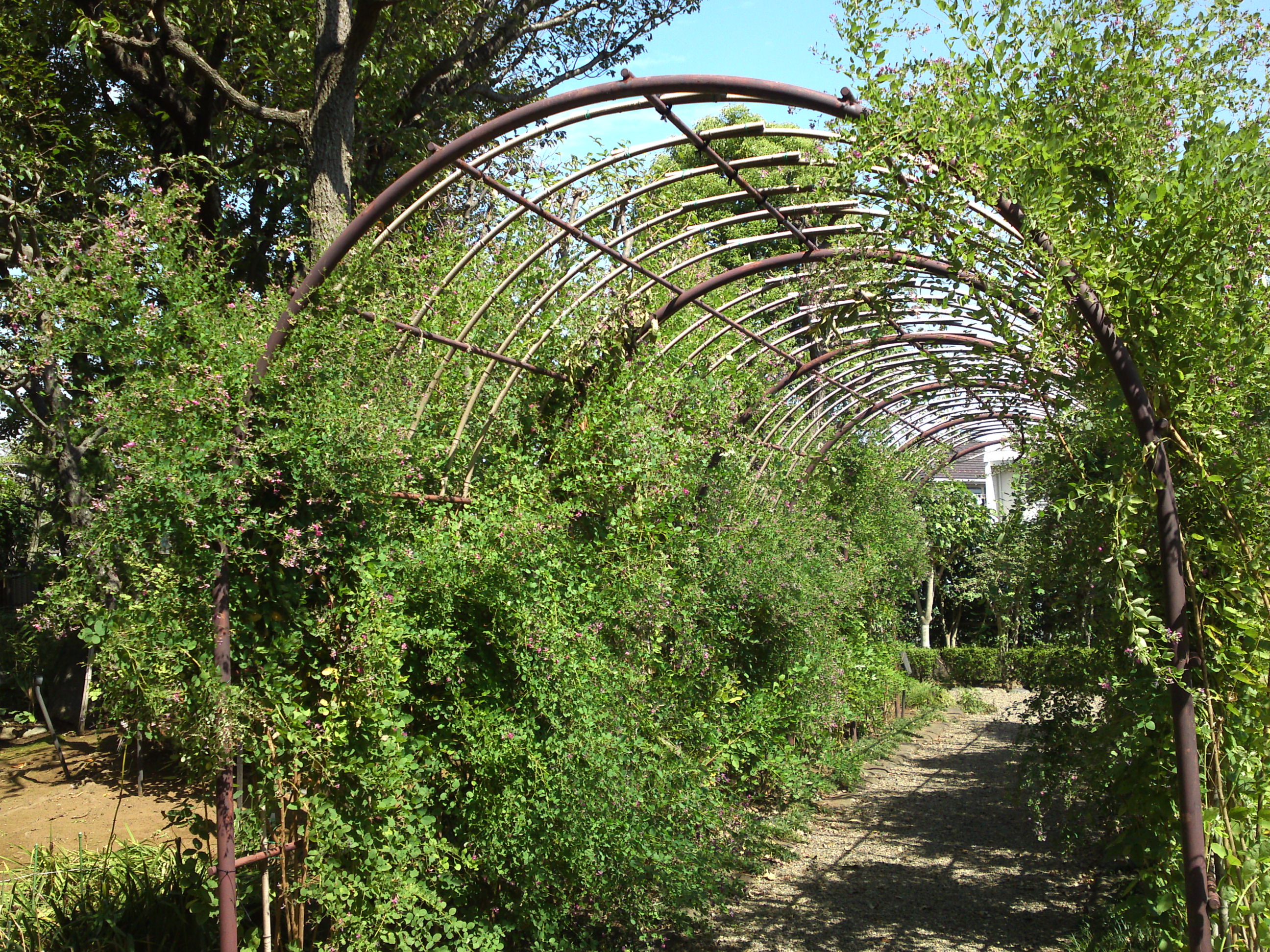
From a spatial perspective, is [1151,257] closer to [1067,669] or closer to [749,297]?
[1067,669]

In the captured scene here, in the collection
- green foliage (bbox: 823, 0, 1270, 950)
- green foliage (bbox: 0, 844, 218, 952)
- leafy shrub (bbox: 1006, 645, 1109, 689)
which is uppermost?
green foliage (bbox: 823, 0, 1270, 950)

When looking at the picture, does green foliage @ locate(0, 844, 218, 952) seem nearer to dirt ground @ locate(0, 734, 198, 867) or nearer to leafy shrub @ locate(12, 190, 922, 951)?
leafy shrub @ locate(12, 190, 922, 951)

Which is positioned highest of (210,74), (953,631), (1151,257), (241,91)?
(241,91)

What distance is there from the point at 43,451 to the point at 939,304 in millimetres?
8719

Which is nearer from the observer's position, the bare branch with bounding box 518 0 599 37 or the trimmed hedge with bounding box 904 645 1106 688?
the bare branch with bounding box 518 0 599 37

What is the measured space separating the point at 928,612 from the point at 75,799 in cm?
1305

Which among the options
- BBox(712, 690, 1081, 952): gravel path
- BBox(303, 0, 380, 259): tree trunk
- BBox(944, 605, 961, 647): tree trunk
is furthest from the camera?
BBox(944, 605, 961, 647): tree trunk

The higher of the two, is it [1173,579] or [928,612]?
[1173,579]

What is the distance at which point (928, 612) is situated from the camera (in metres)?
15.8

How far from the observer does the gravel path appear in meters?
4.57

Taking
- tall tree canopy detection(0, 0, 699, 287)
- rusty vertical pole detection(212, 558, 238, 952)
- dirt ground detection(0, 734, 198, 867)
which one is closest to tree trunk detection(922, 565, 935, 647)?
tall tree canopy detection(0, 0, 699, 287)

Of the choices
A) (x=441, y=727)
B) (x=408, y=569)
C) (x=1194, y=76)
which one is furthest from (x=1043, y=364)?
(x=441, y=727)

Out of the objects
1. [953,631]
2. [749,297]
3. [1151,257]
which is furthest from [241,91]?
[953,631]

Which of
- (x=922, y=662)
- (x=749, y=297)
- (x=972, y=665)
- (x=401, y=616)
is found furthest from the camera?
(x=972, y=665)
